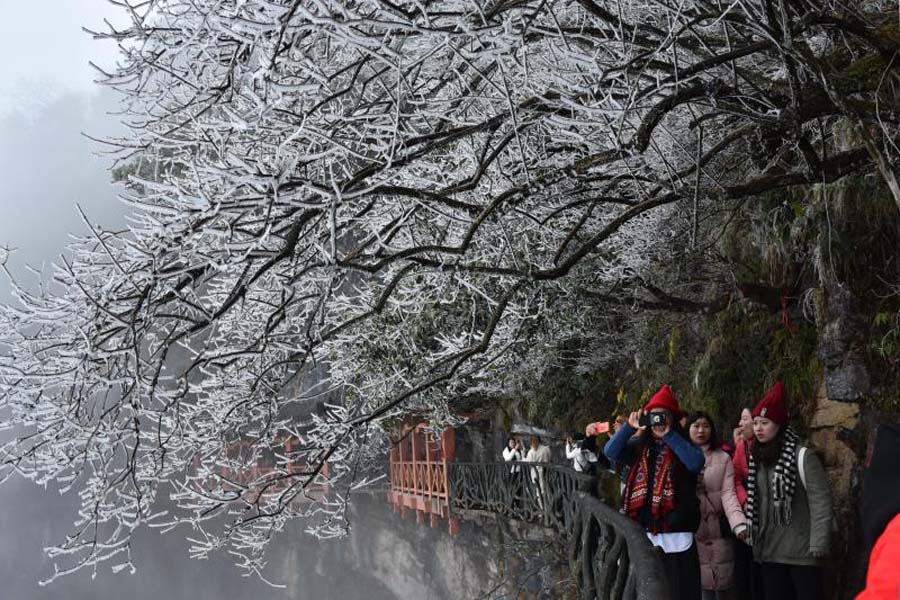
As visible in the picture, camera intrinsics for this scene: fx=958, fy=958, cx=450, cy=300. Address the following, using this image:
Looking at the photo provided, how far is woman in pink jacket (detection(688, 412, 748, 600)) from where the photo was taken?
16.8 ft

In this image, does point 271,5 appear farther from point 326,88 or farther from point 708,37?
point 708,37

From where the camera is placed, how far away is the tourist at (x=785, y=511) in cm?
470

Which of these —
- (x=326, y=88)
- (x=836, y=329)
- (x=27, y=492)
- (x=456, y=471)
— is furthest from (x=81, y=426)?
(x=27, y=492)

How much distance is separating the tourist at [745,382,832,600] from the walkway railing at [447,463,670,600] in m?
0.87

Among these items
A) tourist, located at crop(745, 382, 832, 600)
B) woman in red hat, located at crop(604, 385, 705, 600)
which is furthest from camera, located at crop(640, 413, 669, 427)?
tourist, located at crop(745, 382, 832, 600)

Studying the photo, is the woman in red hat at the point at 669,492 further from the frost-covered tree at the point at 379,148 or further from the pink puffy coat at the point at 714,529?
the frost-covered tree at the point at 379,148

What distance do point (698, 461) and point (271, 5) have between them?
3.00m

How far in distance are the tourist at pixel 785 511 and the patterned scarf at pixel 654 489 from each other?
488mm

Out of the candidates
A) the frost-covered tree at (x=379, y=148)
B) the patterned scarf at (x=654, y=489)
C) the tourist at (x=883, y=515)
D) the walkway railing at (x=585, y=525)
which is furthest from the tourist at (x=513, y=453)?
the tourist at (x=883, y=515)

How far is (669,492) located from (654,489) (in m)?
0.08

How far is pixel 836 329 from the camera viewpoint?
541 centimetres

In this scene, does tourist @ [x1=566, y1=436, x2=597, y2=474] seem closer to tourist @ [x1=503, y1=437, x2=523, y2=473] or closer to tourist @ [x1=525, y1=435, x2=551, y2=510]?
tourist @ [x1=525, y1=435, x2=551, y2=510]

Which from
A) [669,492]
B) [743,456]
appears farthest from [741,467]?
[669,492]

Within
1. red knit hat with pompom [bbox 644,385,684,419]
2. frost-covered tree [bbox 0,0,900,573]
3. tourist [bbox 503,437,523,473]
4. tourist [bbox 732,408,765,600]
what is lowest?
tourist [bbox 732,408,765,600]
